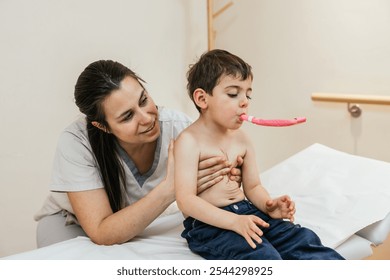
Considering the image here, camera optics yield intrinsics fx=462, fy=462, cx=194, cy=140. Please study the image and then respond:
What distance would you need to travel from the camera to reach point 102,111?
1.20 meters

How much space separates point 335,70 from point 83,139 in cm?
133

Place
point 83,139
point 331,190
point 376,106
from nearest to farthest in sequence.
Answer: point 83,139 → point 331,190 → point 376,106

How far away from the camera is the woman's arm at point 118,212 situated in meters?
1.14

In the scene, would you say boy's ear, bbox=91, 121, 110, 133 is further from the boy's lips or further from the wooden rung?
the wooden rung

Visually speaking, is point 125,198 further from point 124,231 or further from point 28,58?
point 28,58

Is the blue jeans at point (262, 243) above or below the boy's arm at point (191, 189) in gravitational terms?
below

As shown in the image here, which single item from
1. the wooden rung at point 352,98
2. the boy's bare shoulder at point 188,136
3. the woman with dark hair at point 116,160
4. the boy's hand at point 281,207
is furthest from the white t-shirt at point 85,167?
the wooden rung at point 352,98

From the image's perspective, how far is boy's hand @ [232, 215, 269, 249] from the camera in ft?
3.18

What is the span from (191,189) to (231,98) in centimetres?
23

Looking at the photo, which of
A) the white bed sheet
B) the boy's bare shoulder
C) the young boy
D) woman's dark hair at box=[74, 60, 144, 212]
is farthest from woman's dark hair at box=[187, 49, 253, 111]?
the white bed sheet

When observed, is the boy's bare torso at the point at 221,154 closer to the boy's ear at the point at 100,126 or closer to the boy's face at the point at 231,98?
the boy's face at the point at 231,98

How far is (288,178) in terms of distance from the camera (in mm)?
1554

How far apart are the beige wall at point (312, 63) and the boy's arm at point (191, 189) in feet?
4.03
